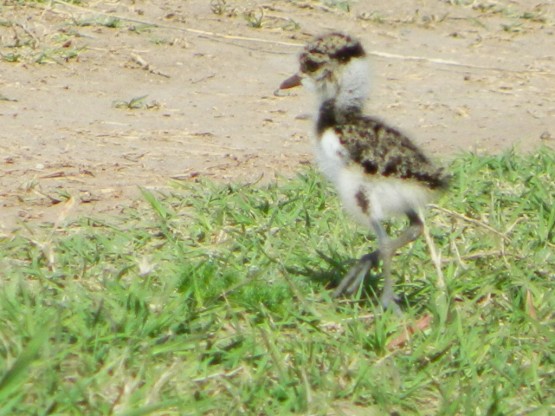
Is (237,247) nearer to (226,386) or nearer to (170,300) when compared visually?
(170,300)

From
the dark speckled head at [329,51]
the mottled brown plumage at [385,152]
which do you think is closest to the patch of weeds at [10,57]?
the dark speckled head at [329,51]

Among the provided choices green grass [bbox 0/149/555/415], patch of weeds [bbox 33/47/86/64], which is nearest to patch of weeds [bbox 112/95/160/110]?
patch of weeds [bbox 33/47/86/64]

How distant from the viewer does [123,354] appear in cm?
490

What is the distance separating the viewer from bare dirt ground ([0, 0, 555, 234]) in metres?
7.69

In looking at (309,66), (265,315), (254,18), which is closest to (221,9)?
(254,18)

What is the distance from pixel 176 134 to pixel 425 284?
2.87 metres

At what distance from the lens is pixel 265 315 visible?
553 centimetres

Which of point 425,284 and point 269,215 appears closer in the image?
point 425,284

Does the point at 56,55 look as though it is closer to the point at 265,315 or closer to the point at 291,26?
the point at 291,26

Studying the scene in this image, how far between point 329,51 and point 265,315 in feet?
4.38

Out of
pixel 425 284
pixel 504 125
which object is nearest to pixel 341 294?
pixel 425 284

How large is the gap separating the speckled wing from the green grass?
61 centimetres

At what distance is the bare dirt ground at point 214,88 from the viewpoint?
25.2 feet

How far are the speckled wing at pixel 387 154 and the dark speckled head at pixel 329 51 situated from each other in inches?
16.7
